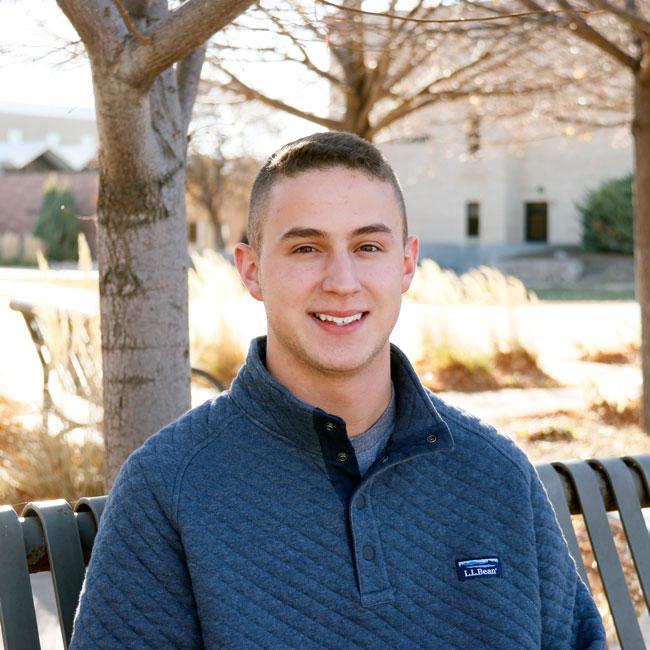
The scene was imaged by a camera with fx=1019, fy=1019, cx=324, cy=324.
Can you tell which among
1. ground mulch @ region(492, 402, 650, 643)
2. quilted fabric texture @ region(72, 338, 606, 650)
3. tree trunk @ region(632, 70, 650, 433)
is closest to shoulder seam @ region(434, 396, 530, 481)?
quilted fabric texture @ region(72, 338, 606, 650)

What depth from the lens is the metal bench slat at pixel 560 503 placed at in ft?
9.00

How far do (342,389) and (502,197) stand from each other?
114 feet

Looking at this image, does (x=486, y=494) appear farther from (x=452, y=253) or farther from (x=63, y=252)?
(x=63, y=252)

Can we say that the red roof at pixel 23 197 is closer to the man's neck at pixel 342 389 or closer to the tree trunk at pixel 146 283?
the tree trunk at pixel 146 283

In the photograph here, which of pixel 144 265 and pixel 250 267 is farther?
pixel 144 265

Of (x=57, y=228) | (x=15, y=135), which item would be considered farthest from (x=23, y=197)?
A: (x=15, y=135)

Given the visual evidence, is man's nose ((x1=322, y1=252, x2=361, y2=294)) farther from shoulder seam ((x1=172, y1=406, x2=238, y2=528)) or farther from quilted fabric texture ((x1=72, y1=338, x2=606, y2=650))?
shoulder seam ((x1=172, y1=406, x2=238, y2=528))

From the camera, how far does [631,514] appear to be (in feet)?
9.43

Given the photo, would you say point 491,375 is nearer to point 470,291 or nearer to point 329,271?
Answer: point 470,291

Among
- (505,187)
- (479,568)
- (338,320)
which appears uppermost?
(505,187)

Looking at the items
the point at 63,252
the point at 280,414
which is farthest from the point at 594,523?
the point at 63,252

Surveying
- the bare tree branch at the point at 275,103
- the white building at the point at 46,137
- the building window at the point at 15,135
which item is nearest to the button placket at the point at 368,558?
the bare tree branch at the point at 275,103

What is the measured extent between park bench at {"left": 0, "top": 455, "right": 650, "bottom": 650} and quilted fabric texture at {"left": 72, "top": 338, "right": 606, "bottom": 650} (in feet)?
1.59

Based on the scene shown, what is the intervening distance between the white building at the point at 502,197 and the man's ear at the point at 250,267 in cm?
3308
